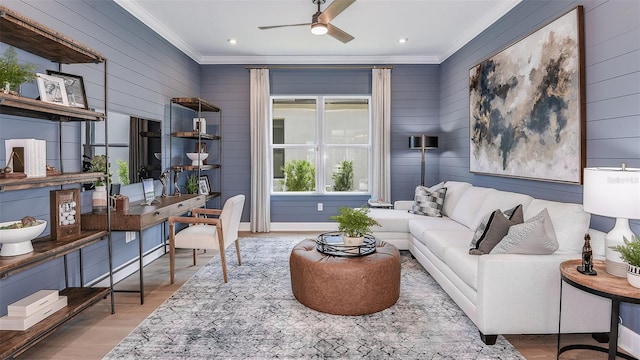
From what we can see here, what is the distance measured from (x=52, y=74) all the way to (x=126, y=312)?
6.31 feet

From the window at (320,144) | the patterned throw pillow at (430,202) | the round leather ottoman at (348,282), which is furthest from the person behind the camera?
the window at (320,144)

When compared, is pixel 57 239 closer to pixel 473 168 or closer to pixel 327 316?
pixel 327 316

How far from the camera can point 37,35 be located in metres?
2.22

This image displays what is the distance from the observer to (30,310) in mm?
2180

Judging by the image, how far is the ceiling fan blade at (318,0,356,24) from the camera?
9.88 feet

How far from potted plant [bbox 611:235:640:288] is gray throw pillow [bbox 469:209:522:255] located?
92 cm

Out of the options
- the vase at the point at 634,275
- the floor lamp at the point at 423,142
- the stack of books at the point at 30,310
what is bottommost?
the stack of books at the point at 30,310

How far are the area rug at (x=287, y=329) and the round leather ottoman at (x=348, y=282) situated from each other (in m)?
0.08

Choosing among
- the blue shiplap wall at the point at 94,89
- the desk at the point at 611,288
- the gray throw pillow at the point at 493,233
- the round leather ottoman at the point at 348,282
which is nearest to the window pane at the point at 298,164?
the blue shiplap wall at the point at 94,89

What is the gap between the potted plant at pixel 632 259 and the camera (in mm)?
1797

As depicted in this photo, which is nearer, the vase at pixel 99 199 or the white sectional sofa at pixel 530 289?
the white sectional sofa at pixel 530 289

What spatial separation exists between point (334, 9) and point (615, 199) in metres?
2.54

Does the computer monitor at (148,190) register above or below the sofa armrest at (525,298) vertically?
above

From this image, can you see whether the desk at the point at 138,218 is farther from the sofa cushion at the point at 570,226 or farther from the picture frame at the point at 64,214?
the sofa cushion at the point at 570,226
